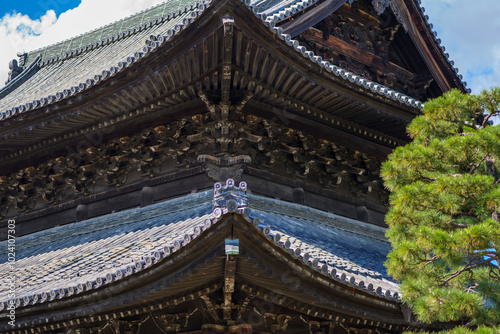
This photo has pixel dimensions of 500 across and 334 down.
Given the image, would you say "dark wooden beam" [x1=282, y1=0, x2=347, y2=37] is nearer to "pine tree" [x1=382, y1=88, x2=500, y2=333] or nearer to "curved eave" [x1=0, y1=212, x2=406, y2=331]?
"pine tree" [x1=382, y1=88, x2=500, y2=333]

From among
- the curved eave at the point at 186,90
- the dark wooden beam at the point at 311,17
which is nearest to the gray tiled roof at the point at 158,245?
the curved eave at the point at 186,90

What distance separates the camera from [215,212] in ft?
23.9

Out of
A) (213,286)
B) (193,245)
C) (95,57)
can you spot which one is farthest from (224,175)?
(95,57)

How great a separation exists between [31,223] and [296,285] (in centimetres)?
695

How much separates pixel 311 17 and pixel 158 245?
6.15 m

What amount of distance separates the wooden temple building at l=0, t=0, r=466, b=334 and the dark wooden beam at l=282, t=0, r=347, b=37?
0.04 meters

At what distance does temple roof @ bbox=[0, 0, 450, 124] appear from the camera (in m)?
11.8

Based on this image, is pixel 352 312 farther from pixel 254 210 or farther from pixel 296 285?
pixel 254 210

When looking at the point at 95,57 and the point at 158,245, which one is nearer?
the point at 158,245

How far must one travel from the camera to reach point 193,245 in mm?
7527

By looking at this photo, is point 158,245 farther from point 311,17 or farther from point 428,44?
point 428,44

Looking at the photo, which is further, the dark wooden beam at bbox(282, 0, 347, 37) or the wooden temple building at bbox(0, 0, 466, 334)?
the dark wooden beam at bbox(282, 0, 347, 37)

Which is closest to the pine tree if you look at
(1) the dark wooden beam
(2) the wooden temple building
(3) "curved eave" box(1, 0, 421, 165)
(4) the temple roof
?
(2) the wooden temple building

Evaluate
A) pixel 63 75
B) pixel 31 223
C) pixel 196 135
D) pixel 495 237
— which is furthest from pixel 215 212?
pixel 63 75
